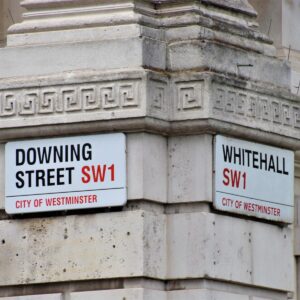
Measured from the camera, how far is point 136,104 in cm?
1283

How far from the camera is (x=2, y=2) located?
16812 mm

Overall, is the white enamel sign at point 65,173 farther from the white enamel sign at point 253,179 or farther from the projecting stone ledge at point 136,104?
the white enamel sign at point 253,179

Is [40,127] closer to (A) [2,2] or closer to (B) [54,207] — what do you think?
(B) [54,207]

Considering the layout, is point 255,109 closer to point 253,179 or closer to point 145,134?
point 253,179

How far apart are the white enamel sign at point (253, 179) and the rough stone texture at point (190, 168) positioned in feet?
0.27

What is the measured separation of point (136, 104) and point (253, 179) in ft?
3.39

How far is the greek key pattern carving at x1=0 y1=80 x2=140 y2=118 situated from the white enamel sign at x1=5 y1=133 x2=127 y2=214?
186 millimetres

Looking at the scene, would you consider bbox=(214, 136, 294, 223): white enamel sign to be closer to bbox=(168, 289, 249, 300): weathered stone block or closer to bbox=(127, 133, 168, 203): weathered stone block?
bbox=(127, 133, 168, 203): weathered stone block

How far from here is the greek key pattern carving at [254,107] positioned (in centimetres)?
1302

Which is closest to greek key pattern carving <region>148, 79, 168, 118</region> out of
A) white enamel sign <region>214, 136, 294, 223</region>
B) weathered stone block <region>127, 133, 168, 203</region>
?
weathered stone block <region>127, 133, 168, 203</region>

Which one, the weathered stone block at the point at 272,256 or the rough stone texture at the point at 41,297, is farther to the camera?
the weathered stone block at the point at 272,256

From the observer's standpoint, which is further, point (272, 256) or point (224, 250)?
point (272, 256)

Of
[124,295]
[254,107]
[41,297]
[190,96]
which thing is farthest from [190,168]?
[41,297]

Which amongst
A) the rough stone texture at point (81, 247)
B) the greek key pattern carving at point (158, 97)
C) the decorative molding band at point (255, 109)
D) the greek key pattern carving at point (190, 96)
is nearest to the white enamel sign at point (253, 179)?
the decorative molding band at point (255, 109)
